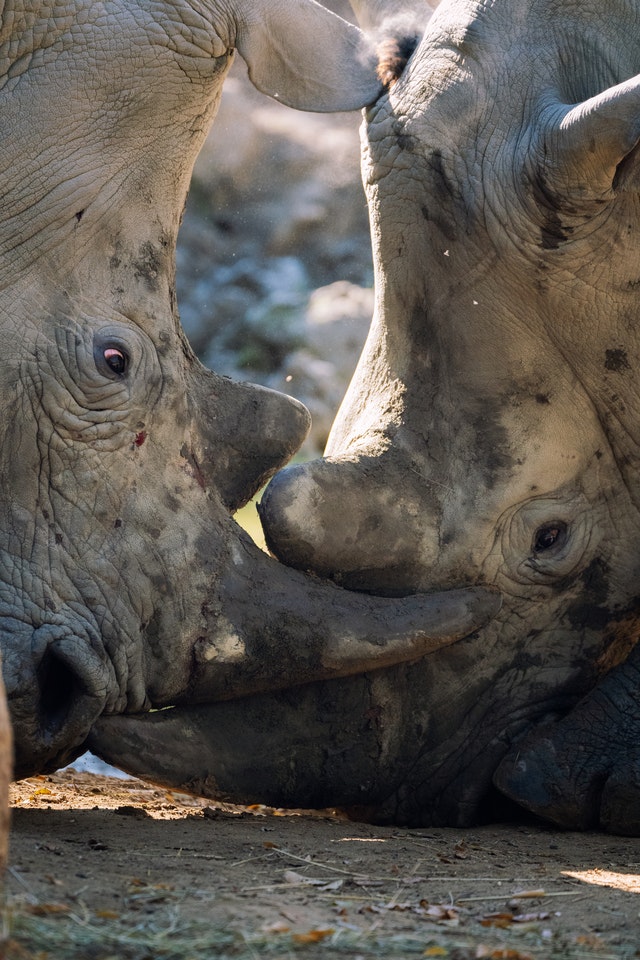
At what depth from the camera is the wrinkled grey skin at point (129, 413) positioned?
432 cm

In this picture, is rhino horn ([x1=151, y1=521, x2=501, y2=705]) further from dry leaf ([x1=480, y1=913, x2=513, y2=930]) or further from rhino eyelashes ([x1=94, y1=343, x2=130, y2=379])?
dry leaf ([x1=480, y1=913, x2=513, y2=930])

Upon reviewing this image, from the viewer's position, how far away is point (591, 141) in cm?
449

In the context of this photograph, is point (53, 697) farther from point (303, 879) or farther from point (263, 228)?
point (263, 228)

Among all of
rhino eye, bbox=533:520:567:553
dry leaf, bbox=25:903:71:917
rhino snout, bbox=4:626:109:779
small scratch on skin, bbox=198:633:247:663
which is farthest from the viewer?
rhino eye, bbox=533:520:567:553

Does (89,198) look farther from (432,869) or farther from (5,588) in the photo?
(432,869)

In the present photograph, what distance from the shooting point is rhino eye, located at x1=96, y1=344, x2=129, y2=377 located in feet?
14.9

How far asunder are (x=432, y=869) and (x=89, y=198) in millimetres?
2236

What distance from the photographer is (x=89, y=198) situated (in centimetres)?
460

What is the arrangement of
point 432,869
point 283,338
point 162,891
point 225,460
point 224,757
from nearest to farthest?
point 162,891, point 432,869, point 224,757, point 225,460, point 283,338

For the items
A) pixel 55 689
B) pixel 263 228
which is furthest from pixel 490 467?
pixel 263 228

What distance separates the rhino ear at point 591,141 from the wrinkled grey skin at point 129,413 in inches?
29.0

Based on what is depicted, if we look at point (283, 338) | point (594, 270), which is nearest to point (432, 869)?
point (594, 270)

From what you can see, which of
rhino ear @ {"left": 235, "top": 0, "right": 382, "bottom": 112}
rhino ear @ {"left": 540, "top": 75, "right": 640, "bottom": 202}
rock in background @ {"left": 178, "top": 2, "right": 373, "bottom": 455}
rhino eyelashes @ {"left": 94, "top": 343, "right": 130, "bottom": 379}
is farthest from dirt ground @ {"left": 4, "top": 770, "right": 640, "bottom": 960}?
rock in background @ {"left": 178, "top": 2, "right": 373, "bottom": 455}

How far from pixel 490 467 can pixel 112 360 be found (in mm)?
1313
